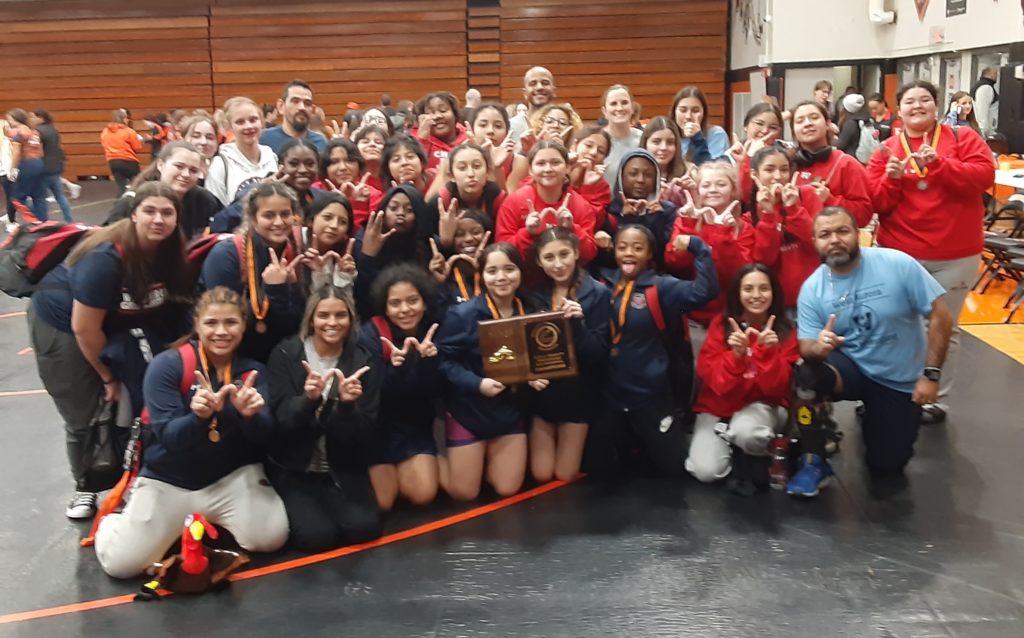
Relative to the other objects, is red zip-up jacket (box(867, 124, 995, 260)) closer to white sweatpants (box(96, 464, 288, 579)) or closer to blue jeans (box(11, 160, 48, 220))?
white sweatpants (box(96, 464, 288, 579))

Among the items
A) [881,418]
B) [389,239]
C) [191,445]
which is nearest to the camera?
[191,445]

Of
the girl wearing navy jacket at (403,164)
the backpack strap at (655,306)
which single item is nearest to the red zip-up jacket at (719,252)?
the backpack strap at (655,306)

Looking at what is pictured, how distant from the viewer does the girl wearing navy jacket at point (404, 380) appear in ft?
13.6

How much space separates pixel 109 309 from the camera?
12.9 feet

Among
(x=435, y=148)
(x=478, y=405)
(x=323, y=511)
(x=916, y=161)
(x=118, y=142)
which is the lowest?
(x=323, y=511)

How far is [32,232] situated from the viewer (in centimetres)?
405

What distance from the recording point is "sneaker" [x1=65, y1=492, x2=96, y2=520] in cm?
429

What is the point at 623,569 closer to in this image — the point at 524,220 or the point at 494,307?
the point at 494,307

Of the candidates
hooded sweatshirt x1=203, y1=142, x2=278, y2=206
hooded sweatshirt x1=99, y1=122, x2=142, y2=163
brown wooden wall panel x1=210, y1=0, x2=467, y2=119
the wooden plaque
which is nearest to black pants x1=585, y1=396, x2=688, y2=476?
the wooden plaque

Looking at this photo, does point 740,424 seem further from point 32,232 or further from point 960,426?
point 32,232

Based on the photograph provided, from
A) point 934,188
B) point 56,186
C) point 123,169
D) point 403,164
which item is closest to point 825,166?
point 934,188

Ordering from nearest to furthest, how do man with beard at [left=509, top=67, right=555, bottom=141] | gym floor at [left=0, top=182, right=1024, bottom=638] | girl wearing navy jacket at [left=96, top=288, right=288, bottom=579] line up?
1. gym floor at [left=0, top=182, right=1024, bottom=638]
2. girl wearing navy jacket at [left=96, top=288, right=288, bottom=579]
3. man with beard at [left=509, top=67, right=555, bottom=141]

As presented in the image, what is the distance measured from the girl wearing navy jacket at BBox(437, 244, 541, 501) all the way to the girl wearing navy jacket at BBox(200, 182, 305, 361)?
0.77 meters

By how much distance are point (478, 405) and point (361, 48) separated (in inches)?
672
